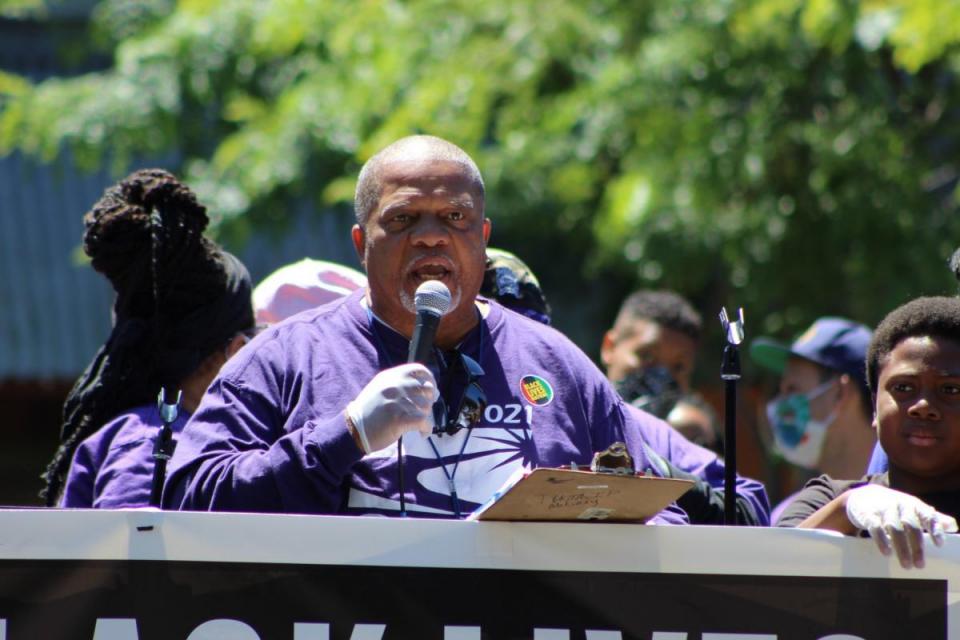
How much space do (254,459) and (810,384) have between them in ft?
11.9

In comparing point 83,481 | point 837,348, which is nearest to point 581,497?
point 83,481

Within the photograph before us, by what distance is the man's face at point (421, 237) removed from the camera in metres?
3.59

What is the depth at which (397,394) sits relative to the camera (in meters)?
3.08

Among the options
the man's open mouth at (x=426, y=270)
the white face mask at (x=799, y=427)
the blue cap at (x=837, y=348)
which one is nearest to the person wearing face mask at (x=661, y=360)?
the white face mask at (x=799, y=427)

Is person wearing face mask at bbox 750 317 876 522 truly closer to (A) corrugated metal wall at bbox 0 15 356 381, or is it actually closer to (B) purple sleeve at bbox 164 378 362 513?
(B) purple sleeve at bbox 164 378 362 513

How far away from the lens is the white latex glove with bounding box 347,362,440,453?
121 inches

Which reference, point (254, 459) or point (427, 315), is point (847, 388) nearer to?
point (427, 315)

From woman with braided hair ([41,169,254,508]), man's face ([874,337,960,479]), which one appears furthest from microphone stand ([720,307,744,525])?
woman with braided hair ([41,169,254,508])

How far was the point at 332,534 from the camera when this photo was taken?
10.2 feet

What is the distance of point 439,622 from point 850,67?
5.74m

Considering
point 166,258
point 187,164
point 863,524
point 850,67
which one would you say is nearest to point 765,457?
point 850,67

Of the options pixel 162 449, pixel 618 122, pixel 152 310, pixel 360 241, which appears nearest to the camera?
pixel 162 449

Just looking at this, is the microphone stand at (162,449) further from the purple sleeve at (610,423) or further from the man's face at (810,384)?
the man's face at (810,384)

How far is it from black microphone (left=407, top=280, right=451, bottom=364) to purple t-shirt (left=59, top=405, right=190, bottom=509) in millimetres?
915
